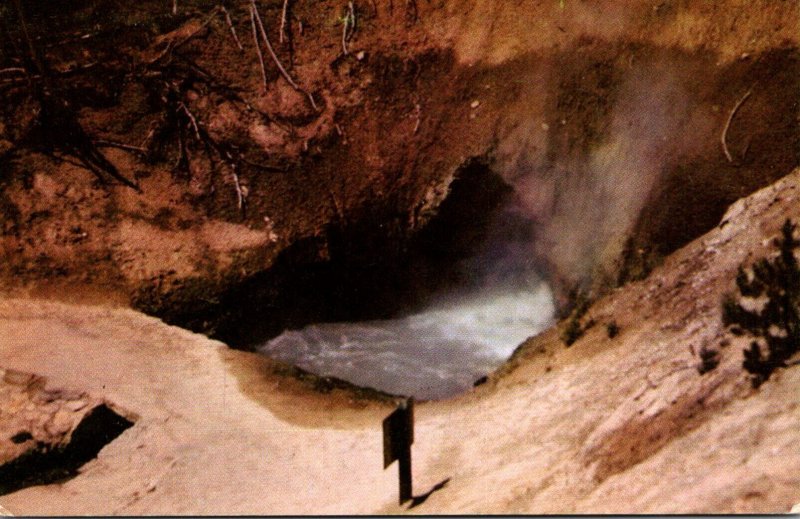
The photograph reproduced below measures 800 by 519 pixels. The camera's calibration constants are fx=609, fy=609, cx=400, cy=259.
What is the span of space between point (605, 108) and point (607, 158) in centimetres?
49

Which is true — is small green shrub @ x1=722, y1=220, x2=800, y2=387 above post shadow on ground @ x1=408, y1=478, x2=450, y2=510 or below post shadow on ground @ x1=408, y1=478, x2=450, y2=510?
above

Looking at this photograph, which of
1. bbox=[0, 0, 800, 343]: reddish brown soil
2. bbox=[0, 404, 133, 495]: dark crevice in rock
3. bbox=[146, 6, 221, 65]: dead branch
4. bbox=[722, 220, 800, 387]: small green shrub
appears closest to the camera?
bbox=[722, 220, 800, 387]: small green shrub

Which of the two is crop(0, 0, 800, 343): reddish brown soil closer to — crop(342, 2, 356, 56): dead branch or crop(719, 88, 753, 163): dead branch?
crop(342, 2, 356, 56): dead branch

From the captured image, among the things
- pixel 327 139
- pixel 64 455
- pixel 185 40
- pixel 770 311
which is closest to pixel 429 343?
pixel 327 139

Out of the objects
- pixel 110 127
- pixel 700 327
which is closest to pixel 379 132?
pixel 110 127

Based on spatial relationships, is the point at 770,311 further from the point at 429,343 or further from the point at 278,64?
the point at 278,64

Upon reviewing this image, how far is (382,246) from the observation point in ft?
22.1

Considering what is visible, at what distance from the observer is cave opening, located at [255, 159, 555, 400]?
6398 mm

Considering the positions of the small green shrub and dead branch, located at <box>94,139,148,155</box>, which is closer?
the small green shrub

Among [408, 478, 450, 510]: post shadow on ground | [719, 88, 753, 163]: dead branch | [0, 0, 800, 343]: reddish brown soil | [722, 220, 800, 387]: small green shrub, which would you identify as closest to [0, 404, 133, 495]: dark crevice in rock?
[0, 0, 800, 343]: reddish brown soil

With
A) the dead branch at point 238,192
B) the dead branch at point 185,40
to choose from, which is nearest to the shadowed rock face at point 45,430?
the dead branch at point 238,192

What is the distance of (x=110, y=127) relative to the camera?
6.45 metres

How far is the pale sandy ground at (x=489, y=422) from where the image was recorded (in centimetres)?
269

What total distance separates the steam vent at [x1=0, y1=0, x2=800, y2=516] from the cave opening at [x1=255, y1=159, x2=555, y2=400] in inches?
1.4
